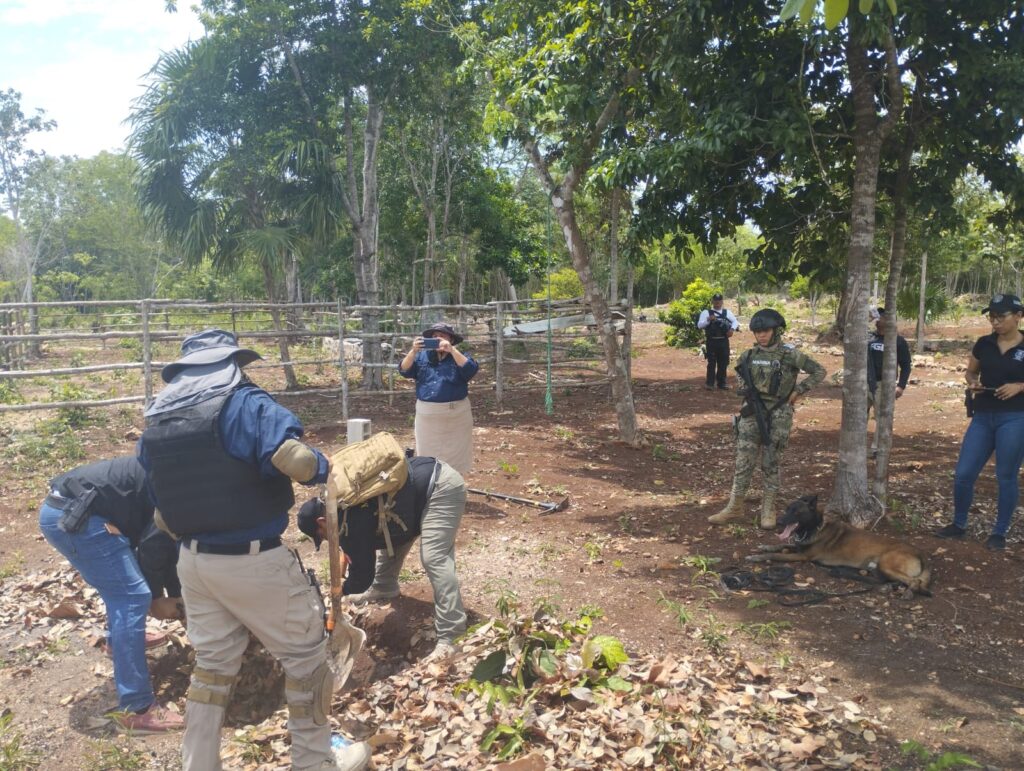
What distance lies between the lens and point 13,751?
3.20m

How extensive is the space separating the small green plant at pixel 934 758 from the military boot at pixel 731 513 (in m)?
2.81

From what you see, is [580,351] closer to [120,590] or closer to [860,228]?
[860,228]

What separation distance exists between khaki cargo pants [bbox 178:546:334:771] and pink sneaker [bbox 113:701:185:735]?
2.71 ft

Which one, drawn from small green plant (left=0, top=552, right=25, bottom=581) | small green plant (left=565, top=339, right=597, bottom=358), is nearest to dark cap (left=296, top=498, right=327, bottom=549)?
small green plant (left=0, top=552, right=25, bottom=581)

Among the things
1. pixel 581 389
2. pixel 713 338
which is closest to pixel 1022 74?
pixel 713 338

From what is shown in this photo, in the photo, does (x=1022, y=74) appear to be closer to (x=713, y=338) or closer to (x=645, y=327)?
(x=713, y=338)

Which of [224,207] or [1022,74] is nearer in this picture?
[1022,74]

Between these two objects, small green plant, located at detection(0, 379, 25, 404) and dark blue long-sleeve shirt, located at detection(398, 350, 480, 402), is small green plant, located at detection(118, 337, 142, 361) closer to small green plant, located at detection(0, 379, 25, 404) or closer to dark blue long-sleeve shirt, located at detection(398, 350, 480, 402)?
small green plant, located at detection(0, 379, 25, 404)

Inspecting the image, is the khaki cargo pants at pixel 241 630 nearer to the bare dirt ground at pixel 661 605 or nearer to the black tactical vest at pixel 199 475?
the black tactical vest at pixel 199 475

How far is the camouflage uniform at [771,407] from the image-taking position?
17.7 ft

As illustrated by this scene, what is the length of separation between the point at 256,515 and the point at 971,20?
570cm

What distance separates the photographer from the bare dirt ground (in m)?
3.37

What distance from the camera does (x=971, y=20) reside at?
208 inches

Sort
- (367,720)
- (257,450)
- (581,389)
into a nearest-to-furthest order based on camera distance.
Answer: (257,450), (367,720), (581,389)
